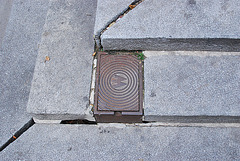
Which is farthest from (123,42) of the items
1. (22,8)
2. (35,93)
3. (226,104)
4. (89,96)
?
(22,8)

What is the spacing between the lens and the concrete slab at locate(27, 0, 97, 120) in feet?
7.66

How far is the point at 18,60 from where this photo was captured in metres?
2.85

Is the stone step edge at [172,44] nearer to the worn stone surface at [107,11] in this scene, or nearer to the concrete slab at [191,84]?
the concrete slab at [191,84]

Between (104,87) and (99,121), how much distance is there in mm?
376

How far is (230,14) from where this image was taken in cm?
252

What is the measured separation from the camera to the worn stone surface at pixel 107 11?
2.54 meters

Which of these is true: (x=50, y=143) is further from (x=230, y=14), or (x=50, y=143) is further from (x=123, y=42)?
(x=230, y=14)

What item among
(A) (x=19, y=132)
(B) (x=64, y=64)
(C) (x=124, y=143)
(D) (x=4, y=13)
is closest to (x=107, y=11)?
(B) (x=64, y=64)

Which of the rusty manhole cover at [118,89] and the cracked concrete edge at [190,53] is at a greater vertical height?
the cracked concrete edge at [190,53]

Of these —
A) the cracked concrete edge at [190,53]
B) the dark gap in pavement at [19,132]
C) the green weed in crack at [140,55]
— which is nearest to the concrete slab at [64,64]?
the dark gap in pavement at [19,132]

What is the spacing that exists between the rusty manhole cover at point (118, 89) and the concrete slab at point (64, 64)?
14cm

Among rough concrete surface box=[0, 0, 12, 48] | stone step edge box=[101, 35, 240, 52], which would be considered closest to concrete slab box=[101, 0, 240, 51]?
stone step edge box=[101, 35, 240, 52]

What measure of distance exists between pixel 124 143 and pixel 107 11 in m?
1.51

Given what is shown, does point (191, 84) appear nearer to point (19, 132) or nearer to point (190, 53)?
point (190, 53)
